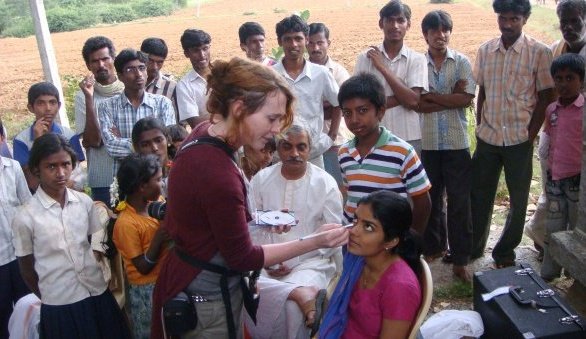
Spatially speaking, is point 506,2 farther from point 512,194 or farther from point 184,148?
point 184,148

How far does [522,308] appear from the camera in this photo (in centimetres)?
302

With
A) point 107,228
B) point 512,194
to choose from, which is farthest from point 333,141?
point 107,228

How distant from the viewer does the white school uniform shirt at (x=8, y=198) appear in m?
3.61

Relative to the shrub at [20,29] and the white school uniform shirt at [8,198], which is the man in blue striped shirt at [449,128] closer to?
the white school uniform shirt at [8,198]

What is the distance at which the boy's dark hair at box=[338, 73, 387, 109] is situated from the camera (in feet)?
10.7

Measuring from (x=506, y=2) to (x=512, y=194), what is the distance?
4.65ft

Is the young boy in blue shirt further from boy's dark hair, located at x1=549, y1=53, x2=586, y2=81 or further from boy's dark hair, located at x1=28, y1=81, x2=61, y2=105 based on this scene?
boy's dark hair, located at x1=549, y1=53, x2=586, y2=81

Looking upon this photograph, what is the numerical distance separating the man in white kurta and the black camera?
591mm

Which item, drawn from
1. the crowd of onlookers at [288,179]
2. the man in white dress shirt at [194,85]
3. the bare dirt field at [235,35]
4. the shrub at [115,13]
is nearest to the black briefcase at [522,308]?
the crowd of onlookers at [288,179]

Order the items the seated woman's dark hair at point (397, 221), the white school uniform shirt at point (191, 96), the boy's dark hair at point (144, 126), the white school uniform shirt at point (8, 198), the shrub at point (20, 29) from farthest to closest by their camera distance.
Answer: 1. the shrub at point (20, 29)
2. the white school uniform shirt at point (191, 96)
3. the boy's dark hair at point (144, 126)
4. the white school uniform shirt at point (8, 198)
5. the seated woman's dark hair at point (397, 221)

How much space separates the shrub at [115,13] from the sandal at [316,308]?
134ft

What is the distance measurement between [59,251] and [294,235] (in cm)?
134

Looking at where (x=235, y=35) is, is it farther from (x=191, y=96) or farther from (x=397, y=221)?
(x=397, y=221)

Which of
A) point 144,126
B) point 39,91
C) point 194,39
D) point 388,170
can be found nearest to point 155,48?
point 194,39
